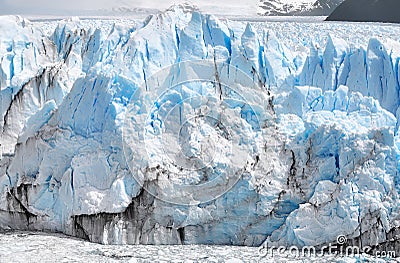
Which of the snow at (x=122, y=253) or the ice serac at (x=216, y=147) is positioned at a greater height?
the ice serac at (x=216, y=147)

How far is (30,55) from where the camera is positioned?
30.8ft

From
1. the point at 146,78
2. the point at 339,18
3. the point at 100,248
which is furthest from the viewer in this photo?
the point at 339,18

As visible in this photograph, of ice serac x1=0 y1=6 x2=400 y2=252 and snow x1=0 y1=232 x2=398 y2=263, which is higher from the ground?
ice serac x1=0 y1=6 x2=400 y2=252

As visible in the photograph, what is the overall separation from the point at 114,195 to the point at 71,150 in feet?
3.15

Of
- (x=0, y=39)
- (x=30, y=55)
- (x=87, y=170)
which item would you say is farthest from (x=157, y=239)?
(x=0, y=39)

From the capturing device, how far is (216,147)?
21.9ft

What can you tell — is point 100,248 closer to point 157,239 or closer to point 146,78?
point 157,239

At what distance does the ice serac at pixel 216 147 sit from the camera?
247 inches

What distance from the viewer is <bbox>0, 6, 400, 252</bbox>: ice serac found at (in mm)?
6270

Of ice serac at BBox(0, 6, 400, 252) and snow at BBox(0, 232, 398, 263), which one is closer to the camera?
snow at BBox(0, 232, 398, 263)

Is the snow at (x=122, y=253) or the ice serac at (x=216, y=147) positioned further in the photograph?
the ice serac at (x=216, y=147)

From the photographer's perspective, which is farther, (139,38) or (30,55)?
(30,55)

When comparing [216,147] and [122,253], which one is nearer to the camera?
[122,253]

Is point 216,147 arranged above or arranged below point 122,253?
above
